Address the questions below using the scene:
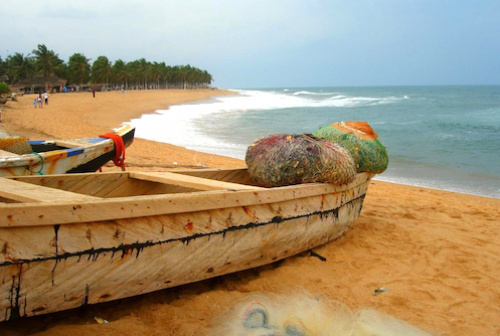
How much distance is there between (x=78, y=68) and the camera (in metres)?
73.7

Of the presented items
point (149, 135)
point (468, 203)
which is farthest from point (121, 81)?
point (468, 203)

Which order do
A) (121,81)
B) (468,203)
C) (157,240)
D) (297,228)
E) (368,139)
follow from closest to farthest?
(157,240), (297,228), (368,139), (468,203), (121,81)

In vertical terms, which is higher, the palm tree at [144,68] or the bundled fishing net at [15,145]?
the palm tree at [144,68]

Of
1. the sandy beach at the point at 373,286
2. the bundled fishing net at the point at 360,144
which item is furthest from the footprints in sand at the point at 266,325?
the bundled fishing net at the point at 360,144

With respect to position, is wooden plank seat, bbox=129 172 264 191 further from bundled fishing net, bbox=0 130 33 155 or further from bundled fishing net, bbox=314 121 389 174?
bundled fishing net, bbox=0 130 33 155

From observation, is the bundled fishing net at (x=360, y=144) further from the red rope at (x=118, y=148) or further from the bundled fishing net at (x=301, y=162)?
the red rope at (x=118, y=148)

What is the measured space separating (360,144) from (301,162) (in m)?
1.26

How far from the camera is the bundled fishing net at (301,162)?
14.8 feet

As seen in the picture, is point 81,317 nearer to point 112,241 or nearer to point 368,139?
point 112,241

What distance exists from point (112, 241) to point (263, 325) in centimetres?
124

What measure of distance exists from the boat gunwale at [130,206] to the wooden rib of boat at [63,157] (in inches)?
94.5

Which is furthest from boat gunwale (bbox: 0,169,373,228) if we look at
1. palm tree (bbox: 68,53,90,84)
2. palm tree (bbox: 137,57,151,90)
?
palm tree (bbox: 137,57,151,90)

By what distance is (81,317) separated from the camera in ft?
10.6

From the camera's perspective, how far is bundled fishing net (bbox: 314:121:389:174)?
5332 mm
